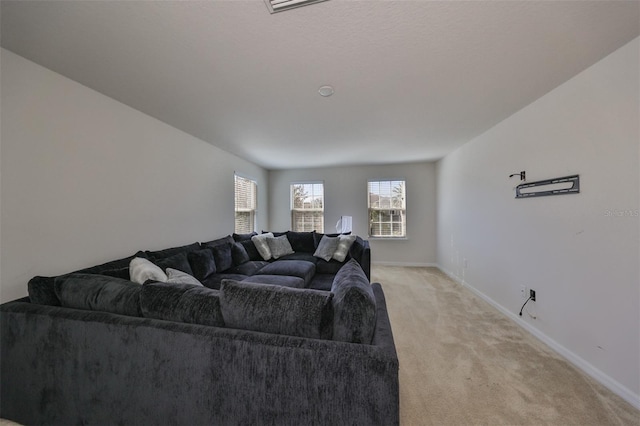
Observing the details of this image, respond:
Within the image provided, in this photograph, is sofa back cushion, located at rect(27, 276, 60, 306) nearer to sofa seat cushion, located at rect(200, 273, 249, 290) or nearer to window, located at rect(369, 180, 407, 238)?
sofa seat cushion, located at rect(200, 273, 249, 290)

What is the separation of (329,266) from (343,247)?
15.0 inches

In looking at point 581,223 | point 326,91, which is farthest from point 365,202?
point 581,223

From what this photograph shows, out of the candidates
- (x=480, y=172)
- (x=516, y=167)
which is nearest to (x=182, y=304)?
(x=516, y=167)

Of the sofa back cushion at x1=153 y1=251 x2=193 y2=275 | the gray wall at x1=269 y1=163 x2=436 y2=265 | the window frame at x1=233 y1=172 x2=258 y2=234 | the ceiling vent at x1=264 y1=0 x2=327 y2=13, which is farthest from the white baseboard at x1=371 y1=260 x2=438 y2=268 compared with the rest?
the ceiling vent at x1=264 y1=0 x2=327 y2=13

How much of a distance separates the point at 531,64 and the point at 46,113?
3.82 metres

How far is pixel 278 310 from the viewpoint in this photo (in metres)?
1.12

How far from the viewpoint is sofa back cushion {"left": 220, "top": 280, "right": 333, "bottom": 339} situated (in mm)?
1084

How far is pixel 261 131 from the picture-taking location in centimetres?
316

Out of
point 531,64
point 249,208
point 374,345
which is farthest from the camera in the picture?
point 249,208

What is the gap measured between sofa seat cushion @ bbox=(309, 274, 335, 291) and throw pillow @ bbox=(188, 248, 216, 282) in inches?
50.7

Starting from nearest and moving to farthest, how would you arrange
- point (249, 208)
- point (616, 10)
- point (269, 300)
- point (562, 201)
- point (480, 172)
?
1. point (269, 300)
2. point (616, 10)
3. point (562, 201)
4. point (480, 172)
5. point (249, 208)

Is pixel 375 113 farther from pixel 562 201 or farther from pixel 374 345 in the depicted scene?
pixel 374 345

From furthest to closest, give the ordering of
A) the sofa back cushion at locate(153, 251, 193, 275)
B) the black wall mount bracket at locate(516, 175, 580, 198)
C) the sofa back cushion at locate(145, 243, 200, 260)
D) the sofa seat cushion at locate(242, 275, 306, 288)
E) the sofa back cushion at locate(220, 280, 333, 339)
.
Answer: the sofa seat cushion at locate(242, 275, 306, 288), the sofa back cushion at locate(145, 243, 200, 260), the sofa back cushion at locate(153, 251, 193, 275), the black wall mount bracket at locate(516, 175, 580, 198), the sofa back cushion at locate(220, 280, 333, 339)

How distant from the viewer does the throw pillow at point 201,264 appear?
8.96 ft
